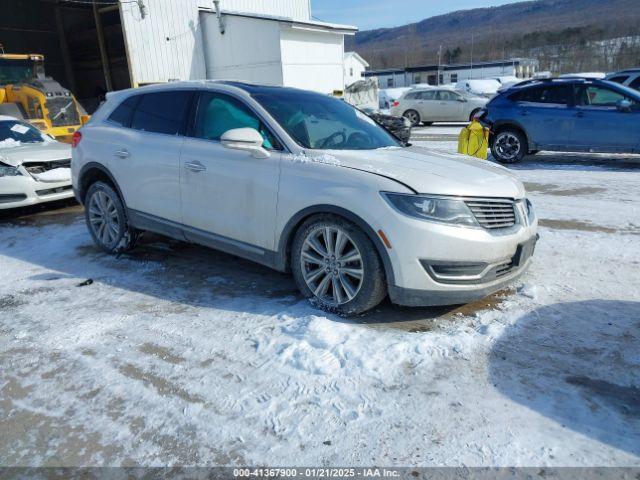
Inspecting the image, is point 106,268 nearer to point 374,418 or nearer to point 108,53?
point 374,418

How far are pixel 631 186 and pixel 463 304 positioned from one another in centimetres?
553

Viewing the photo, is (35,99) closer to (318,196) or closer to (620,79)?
(318,196)

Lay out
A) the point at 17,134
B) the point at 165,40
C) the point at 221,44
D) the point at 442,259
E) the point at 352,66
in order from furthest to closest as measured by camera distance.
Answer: the point at 352,66, the point at 221,44, the point at 165,40, the point at 17,134, the point at 442,259

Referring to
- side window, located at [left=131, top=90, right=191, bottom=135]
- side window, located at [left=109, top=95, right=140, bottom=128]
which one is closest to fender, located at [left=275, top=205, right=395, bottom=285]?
side window, located at [left=131, top=90, right=191, bottom=135]

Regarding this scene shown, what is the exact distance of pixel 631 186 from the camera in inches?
309

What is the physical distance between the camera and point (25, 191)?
7.21m

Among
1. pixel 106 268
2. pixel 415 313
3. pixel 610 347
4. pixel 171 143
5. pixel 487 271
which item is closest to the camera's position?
pixel 610 347

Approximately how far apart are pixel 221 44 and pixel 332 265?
21700 millimetres

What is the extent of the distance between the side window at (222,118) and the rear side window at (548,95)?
318 inches

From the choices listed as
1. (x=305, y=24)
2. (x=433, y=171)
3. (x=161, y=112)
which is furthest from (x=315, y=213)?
(x=305, y=24)

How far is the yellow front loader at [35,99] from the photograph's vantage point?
45.9 ft

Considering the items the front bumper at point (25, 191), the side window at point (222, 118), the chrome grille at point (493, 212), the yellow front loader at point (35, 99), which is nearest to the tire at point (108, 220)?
the side window at point (222, 118)

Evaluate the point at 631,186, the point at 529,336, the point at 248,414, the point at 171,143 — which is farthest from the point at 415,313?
the point at 631,186

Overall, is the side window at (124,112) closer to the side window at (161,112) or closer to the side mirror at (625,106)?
the side window at (161,112)
